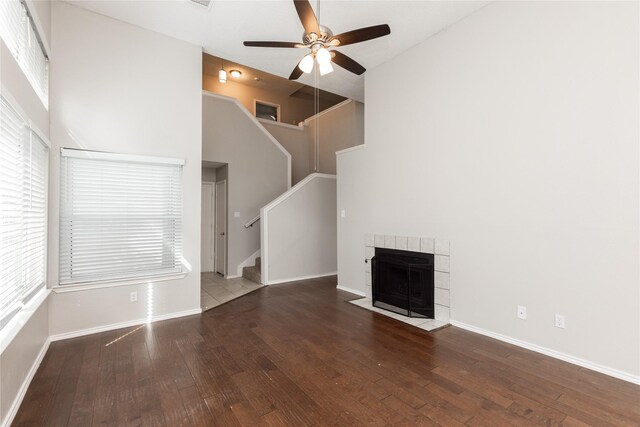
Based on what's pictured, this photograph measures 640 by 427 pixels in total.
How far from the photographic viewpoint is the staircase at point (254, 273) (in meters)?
5.61

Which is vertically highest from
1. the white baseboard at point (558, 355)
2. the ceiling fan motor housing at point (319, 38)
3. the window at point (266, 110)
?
the window at point (266, 110)

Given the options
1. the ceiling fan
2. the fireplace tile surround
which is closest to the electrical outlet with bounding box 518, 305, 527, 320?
the fireplace tile surround

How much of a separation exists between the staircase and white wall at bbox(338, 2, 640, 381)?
2.80 metres

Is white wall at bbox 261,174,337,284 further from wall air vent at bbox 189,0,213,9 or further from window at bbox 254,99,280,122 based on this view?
window at bbox 254,99,280,122

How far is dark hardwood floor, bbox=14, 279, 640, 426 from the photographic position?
192cm

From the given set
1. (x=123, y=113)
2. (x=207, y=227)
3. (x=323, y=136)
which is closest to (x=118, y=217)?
(x=123, y=113)

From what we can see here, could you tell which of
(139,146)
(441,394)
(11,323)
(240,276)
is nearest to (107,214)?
(139,146)

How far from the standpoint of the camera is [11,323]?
1.99 m

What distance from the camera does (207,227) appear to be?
Answer: 22.2 feet

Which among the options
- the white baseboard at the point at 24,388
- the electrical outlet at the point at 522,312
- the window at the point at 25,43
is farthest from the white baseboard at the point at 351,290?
the window at the point at 25,43

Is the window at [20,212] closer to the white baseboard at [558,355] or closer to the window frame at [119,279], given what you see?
the window frame at [119,279]

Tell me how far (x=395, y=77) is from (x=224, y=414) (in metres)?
4.29

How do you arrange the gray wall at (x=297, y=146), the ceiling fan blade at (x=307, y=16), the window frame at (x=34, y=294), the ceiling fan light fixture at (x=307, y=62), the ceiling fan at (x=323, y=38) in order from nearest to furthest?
1. the window frame at (x=34, y=294)
2. the ceiling fan blade at (x=307, y=16)
3. the ceiling fan at (x=323, y=38)
4. the ceiling fan light fixture at (x=307, y=62)
5. the gray wall at (x=297, y=146)

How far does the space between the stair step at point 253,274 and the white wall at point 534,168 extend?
9.18ft
